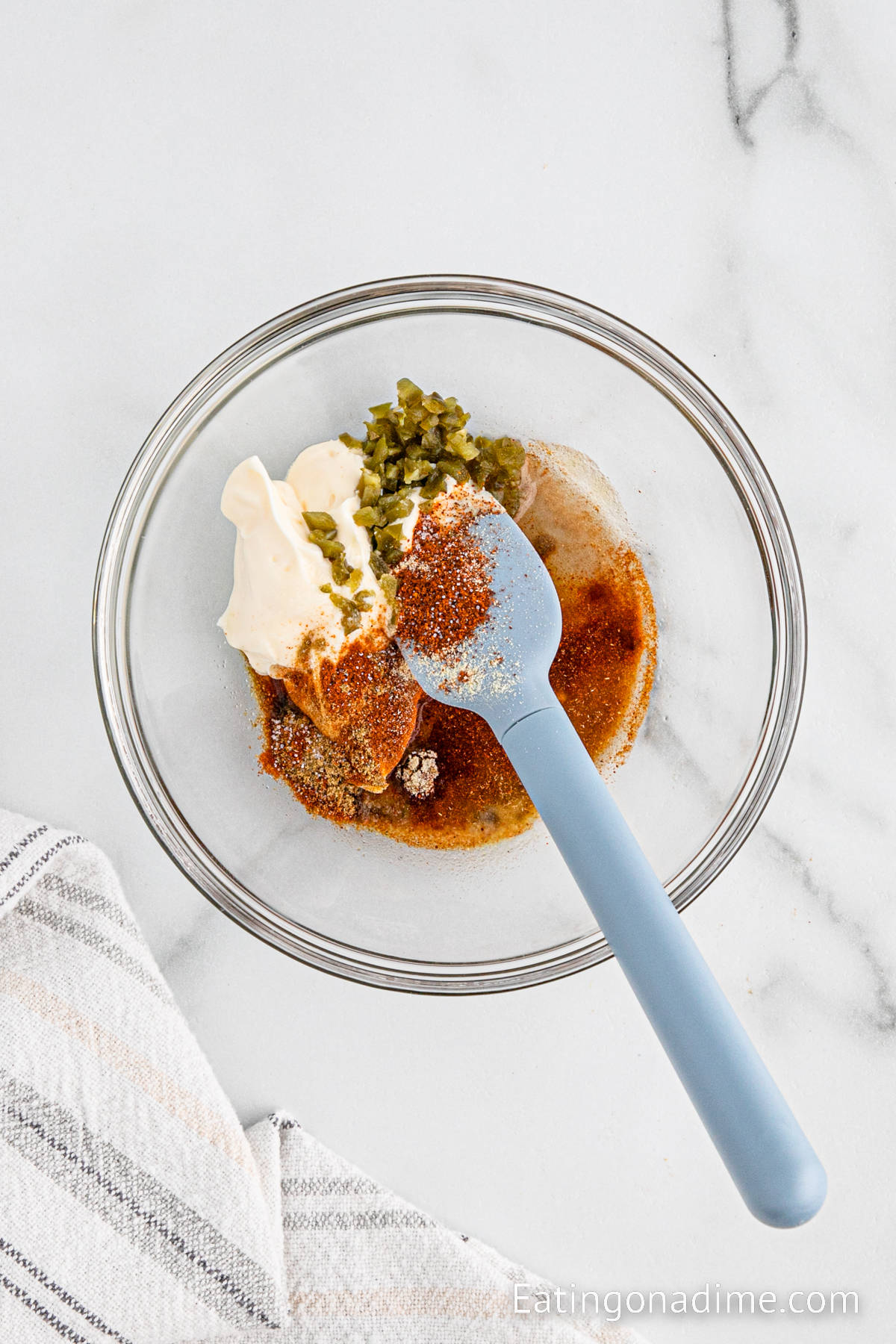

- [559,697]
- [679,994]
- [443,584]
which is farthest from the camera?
[559,697]

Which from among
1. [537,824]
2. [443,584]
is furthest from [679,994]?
[443,584]

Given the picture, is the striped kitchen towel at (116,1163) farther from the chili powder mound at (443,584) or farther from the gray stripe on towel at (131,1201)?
the chili powder mound at (443,584)

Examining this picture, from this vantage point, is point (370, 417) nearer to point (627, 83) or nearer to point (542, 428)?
point (542, 428)

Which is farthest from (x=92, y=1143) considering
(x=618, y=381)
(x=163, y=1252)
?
(x=618, y=381)

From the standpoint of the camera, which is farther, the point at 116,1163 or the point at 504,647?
the point at 116,1163

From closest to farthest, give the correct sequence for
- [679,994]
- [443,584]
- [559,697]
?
[679,994] < [443,584] < [559,697]

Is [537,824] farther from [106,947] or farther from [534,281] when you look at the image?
[534,281]

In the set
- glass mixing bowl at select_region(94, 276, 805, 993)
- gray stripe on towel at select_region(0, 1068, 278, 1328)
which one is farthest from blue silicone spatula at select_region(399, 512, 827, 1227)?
gray stripe on towel at select_region(0, 1068, 278, 1328)
